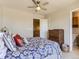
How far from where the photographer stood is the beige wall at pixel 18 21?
650cm

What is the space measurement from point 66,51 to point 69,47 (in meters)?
0.29

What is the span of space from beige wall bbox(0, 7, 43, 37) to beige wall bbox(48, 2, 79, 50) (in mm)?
1520

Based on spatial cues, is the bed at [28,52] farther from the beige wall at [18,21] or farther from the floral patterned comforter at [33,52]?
the beige wall at [18,21]

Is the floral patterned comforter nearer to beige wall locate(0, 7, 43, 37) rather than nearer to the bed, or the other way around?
the bed

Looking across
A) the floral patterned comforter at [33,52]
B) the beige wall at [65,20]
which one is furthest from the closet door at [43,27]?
the floral patterned comforter at [33,52]

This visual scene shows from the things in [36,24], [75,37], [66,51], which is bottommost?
[66,51]

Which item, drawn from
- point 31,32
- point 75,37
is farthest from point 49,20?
point 75,37

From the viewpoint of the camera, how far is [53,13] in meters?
7.26

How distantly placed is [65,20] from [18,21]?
282 cm

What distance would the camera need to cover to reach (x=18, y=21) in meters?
6.97

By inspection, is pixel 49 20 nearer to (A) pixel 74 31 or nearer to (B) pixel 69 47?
(A) pixel 74 31

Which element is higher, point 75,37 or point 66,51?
point 75,37

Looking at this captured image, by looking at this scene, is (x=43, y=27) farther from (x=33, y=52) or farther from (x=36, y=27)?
(x=33, y=52)

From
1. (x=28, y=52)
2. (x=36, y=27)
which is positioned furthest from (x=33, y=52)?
(x=36, y=27)
